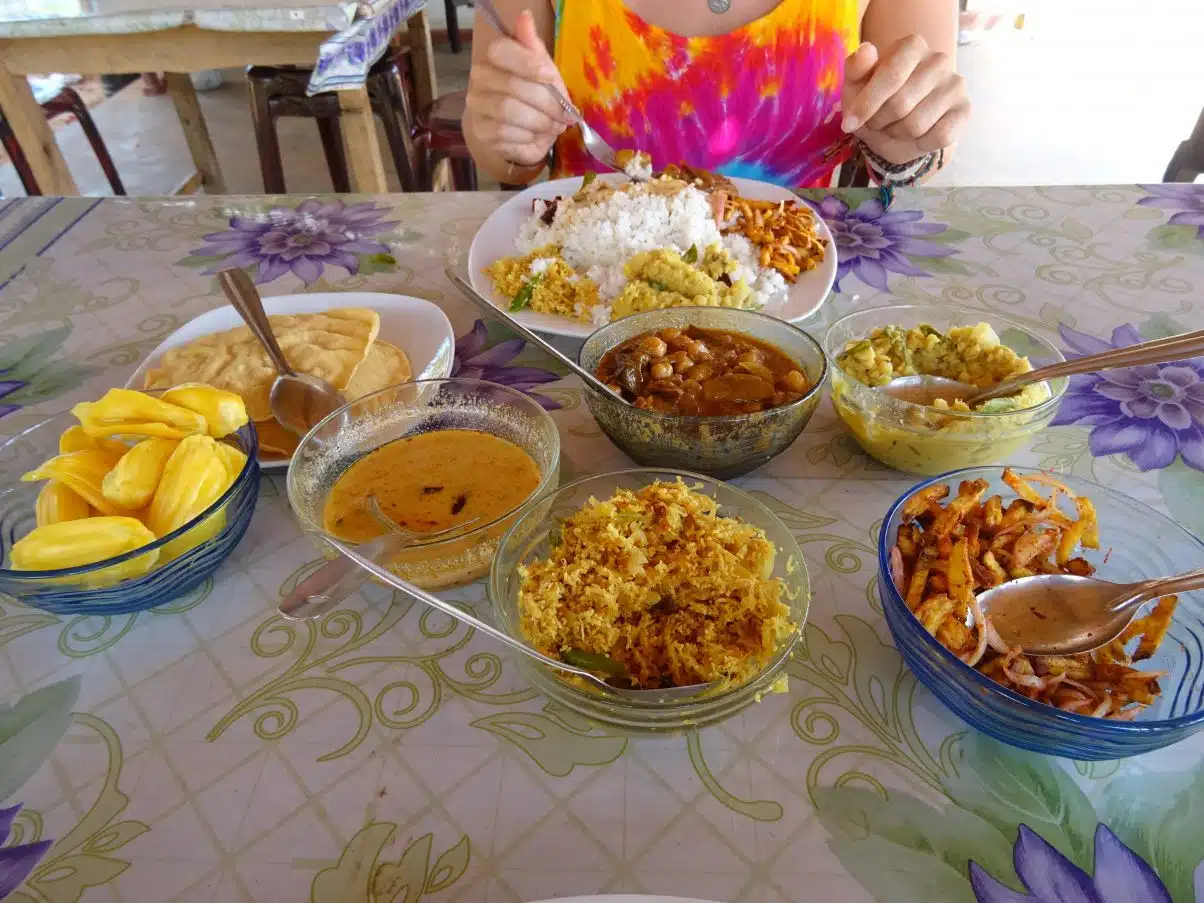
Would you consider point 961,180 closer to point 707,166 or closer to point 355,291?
point 707,166

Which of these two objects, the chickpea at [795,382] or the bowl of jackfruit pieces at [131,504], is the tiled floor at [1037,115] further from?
the bowl of jackfruit pieces at [131,504]

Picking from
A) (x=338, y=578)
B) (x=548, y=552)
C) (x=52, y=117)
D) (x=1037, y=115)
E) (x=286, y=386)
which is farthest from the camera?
(x=1037, y=115)

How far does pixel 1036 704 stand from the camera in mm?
599

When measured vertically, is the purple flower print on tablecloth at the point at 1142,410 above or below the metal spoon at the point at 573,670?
below

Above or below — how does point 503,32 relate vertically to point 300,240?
above

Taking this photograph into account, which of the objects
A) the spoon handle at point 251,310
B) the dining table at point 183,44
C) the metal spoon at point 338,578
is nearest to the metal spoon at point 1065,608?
the metal spoon at point 338,578

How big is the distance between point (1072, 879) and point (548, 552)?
1.78ft

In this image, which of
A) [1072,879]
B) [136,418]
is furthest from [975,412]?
[136,418]

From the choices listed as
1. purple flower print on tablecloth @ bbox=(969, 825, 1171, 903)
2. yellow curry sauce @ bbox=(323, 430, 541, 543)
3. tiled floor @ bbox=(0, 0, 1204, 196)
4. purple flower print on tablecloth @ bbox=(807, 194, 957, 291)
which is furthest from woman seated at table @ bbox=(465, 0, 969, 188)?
tiled floor @ bbox=(0, 0, 1204, 196)

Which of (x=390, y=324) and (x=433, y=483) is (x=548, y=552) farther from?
(x=390, y=324)

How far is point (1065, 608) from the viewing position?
2.41 feet

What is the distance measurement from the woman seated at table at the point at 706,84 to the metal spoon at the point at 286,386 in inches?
28.9

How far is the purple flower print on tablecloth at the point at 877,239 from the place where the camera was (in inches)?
55.6

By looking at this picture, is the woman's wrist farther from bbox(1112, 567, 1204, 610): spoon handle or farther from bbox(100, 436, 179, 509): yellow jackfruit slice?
bbox(100, 436, 179, 509): yellow jackfruit slice
